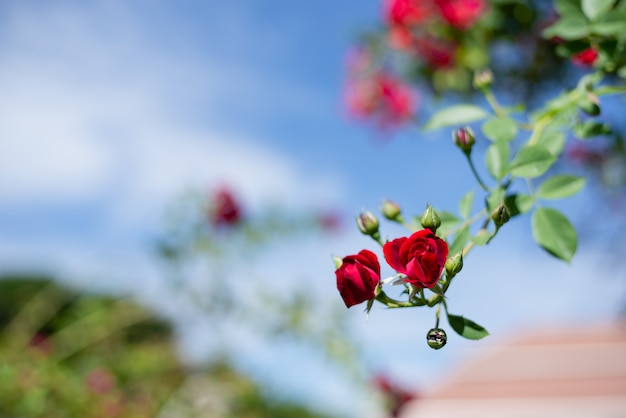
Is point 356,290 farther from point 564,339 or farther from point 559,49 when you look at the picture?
point 564,339

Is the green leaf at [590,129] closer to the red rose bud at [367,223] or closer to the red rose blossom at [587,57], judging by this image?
the red rose blossom at [587,57]

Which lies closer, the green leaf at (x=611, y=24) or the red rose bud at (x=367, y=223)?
the red rose bud at (x=367, y=223)

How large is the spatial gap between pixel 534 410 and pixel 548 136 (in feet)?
14.3

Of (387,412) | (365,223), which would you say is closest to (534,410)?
(387,412)

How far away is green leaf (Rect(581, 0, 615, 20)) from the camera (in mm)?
1147

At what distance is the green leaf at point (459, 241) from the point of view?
92 centimetres

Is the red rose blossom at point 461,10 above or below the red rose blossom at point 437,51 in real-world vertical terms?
below

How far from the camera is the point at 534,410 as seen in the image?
504 centimetres

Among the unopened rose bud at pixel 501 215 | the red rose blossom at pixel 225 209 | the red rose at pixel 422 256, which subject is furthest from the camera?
the red rose blossom at pixel 225 209

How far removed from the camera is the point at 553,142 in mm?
1108

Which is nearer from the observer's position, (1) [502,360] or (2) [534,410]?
(2) [534,410]

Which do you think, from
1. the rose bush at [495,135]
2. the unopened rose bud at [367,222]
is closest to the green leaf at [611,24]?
the rose bush at [495,135]

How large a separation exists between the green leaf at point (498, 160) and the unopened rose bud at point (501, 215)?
132 millimetres

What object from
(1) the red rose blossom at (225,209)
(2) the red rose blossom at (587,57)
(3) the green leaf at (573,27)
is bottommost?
(3) the green leaf at (573,27)
